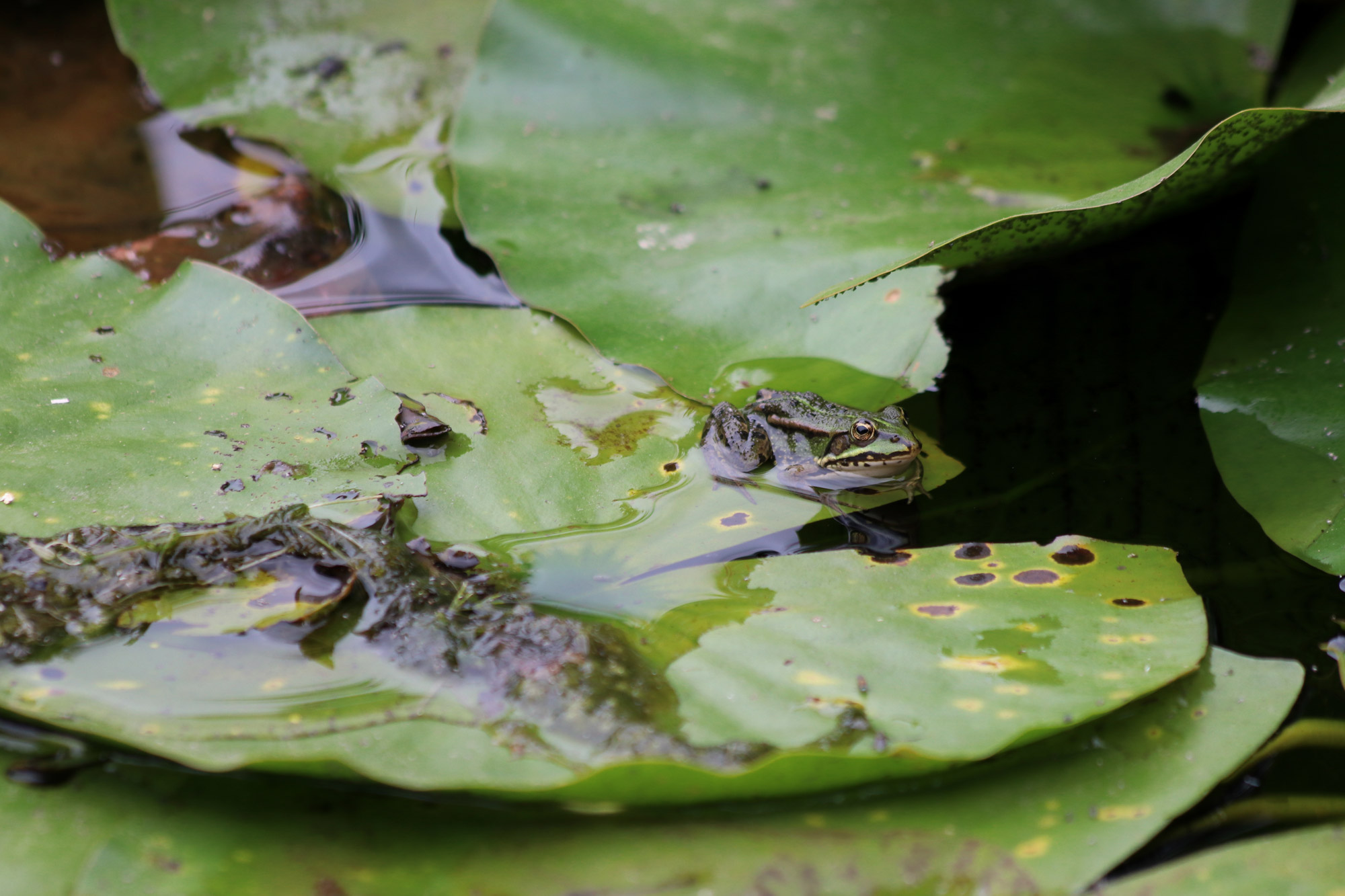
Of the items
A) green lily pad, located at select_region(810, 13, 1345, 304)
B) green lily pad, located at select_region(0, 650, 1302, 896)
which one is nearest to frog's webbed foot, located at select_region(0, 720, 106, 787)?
green lily pad, located at select_region(0, 650, 1302, 896)

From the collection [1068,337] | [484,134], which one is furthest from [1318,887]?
[484,134]

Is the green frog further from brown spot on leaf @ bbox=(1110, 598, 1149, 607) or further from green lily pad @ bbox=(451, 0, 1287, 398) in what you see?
brown spot on leaf @ bbox=(1110, 598, 1149, 607)

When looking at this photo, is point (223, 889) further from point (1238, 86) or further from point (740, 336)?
point (1238, 86)

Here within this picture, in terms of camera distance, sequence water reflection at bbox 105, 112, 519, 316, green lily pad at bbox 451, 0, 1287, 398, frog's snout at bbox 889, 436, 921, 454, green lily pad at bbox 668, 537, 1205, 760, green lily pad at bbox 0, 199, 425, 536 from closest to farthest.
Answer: green lily pad at bbox 668, 537, 1205, 760, green lily pad at bbox 0, 199, 425, 536, frog's snout at bbox 889, 436, 921, 454, green lily pad at bbox 451, 0, 1287, 398, water reflection at bbox 105, 112, 519, 316

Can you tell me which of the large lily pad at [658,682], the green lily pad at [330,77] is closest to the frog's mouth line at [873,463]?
the large lily pad at [658,682]

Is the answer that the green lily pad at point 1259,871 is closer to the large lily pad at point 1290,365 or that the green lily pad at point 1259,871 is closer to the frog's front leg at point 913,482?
the large lily pad at point 1290,365

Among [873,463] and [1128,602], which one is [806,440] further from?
[1128,602]
